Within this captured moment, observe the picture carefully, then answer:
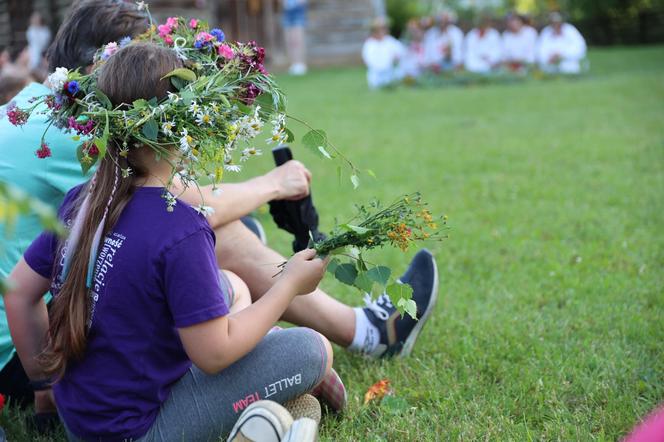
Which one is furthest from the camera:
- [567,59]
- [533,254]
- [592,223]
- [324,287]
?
[567,59]

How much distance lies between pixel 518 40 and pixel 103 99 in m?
18.2

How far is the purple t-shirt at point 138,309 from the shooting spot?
180 centimetres

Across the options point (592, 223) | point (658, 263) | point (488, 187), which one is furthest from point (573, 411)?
point (488, 187)

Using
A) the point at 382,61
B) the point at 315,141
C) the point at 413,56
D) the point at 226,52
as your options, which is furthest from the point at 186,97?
the point at 413,56

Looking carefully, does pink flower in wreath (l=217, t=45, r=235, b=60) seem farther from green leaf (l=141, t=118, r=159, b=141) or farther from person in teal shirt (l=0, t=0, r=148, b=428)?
person in teal shirt (l=0, t=0, r=148, b=428)

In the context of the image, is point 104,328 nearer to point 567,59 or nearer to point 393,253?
point 393,253

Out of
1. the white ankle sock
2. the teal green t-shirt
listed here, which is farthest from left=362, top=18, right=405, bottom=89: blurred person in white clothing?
the teal green t-shirt

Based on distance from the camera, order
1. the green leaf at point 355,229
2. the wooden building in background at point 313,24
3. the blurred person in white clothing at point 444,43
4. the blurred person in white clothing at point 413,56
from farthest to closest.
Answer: the wooden building in background at point 313,24 < the blurred person in white clothing at point 444,43 < the blurred person in white clothing at point 413,56 < the green leaf at point 355,229

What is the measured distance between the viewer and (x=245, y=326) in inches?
74.2

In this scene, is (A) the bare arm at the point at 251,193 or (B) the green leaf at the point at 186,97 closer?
(B) the green leaf at the point at 186,97

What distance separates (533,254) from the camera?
4.21 metres

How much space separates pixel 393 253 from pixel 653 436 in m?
3.28

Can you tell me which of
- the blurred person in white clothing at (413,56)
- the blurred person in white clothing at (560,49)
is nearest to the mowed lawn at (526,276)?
the blurred person in white clothing at (560,49)

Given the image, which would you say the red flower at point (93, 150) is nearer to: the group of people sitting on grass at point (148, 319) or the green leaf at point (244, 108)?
the group of people sitting on grass at point (148, 319)
